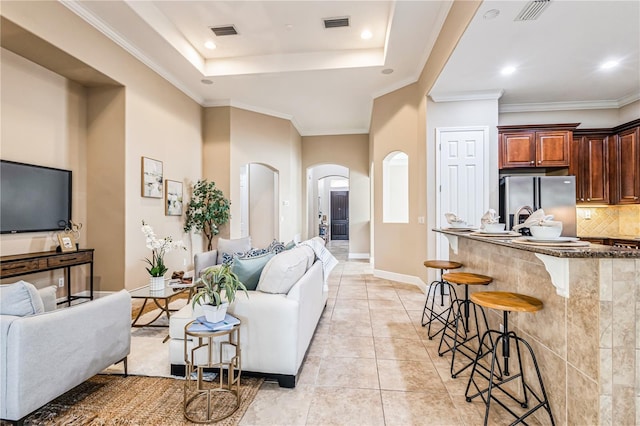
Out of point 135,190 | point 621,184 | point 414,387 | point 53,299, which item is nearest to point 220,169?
point 135,190

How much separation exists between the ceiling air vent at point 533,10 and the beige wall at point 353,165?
5.65m

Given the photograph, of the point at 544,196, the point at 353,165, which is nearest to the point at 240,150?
the point at 353,165

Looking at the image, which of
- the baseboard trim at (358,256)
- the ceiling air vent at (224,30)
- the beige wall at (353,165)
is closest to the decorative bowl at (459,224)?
the ceiling air vent at (224,30)

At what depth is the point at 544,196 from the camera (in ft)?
14.2

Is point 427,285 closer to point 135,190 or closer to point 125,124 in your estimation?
point 135,190

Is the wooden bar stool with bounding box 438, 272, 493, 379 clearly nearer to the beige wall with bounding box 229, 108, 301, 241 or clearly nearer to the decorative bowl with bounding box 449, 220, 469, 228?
the decorative bowl with bounding box 449, 220, 469, 228

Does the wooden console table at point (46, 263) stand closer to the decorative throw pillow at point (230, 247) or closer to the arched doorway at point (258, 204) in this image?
the decorative throw pillow at point (230, 247)

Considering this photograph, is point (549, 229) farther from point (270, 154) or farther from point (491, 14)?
point (270, 154)

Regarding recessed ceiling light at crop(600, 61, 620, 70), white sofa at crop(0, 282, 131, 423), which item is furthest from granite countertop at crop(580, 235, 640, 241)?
white sofa at crop(0, 282, 131, 423)

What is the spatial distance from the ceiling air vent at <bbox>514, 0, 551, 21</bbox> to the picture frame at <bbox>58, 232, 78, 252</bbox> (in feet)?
18.8

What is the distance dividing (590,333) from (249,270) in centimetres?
220

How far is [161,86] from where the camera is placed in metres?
5.06

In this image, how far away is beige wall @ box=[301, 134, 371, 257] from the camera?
8414mm

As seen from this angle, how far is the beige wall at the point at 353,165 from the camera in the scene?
841cm
